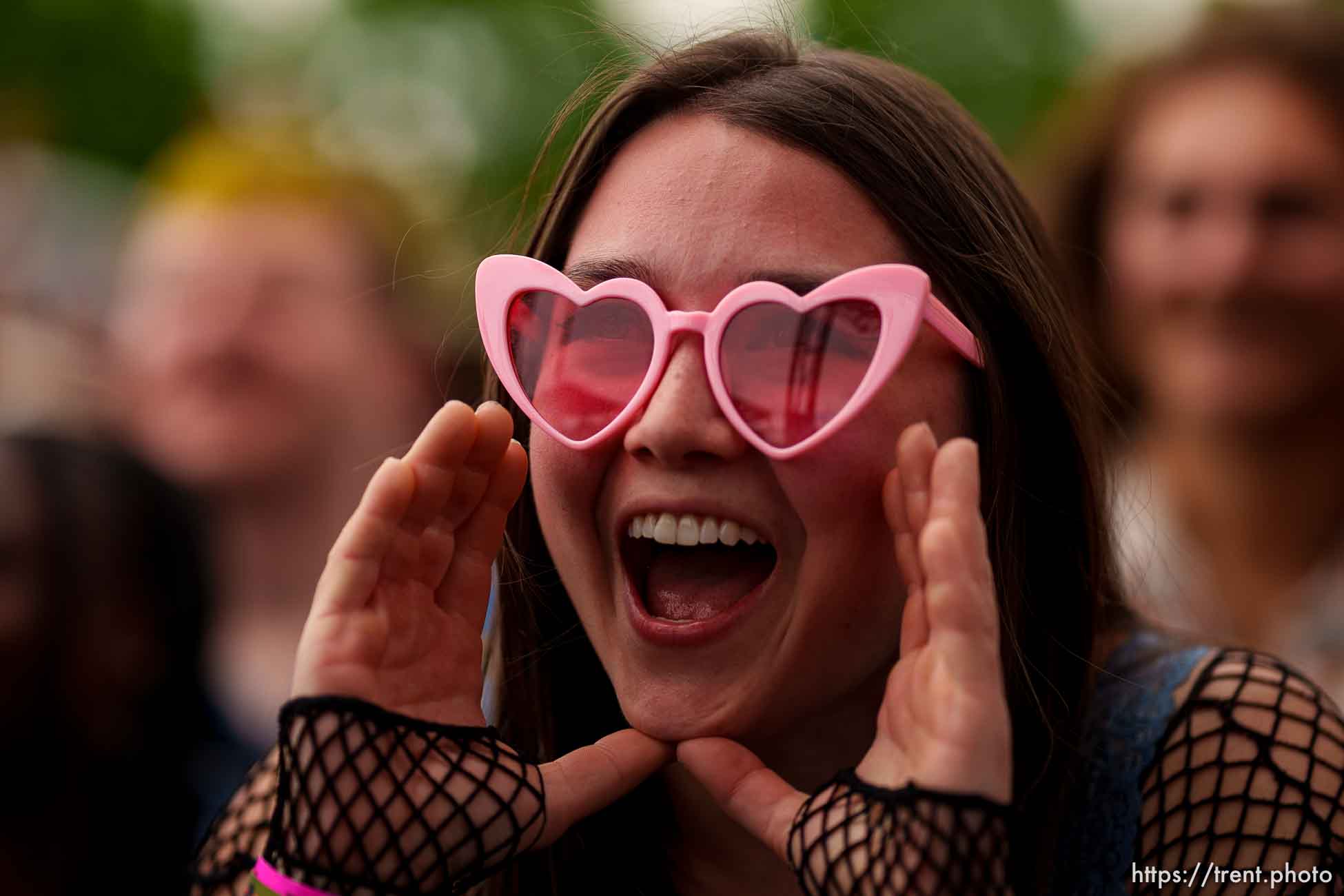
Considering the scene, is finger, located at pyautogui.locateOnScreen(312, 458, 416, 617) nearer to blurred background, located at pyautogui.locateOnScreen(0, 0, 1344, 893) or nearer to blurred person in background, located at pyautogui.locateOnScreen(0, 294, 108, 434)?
blurred background, located at pyautogui.locateOnScreen(0, 0, 1344, 893)

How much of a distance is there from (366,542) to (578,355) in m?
0.44

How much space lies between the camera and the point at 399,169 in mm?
6504

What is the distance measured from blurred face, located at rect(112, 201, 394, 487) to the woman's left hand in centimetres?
363

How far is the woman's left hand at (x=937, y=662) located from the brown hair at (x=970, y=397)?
346mm

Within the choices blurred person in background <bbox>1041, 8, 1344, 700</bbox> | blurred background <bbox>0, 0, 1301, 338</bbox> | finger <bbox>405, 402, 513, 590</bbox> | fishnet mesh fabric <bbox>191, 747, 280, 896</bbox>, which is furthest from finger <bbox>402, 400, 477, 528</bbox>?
blurred background <bbox>0, 0, 1301, 338</bbox>

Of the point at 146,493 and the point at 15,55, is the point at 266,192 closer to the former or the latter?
the point at 146,493

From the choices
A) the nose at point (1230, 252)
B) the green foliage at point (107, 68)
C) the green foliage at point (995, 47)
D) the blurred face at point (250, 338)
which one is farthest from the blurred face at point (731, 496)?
the green foliage at point (107, 68)

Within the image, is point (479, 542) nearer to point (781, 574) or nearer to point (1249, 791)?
point (781, 574)

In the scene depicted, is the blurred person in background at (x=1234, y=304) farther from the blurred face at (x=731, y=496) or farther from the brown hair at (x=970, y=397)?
the blurred face at (x=731, y=496)

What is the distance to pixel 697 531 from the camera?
2166mm

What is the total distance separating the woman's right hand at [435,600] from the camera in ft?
7.07

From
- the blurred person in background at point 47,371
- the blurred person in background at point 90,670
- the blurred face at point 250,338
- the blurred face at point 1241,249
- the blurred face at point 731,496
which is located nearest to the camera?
the blurred face at point 731,496

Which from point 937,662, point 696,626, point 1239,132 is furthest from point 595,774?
point 1239,132

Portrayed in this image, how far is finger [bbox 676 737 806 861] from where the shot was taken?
2100 mm
